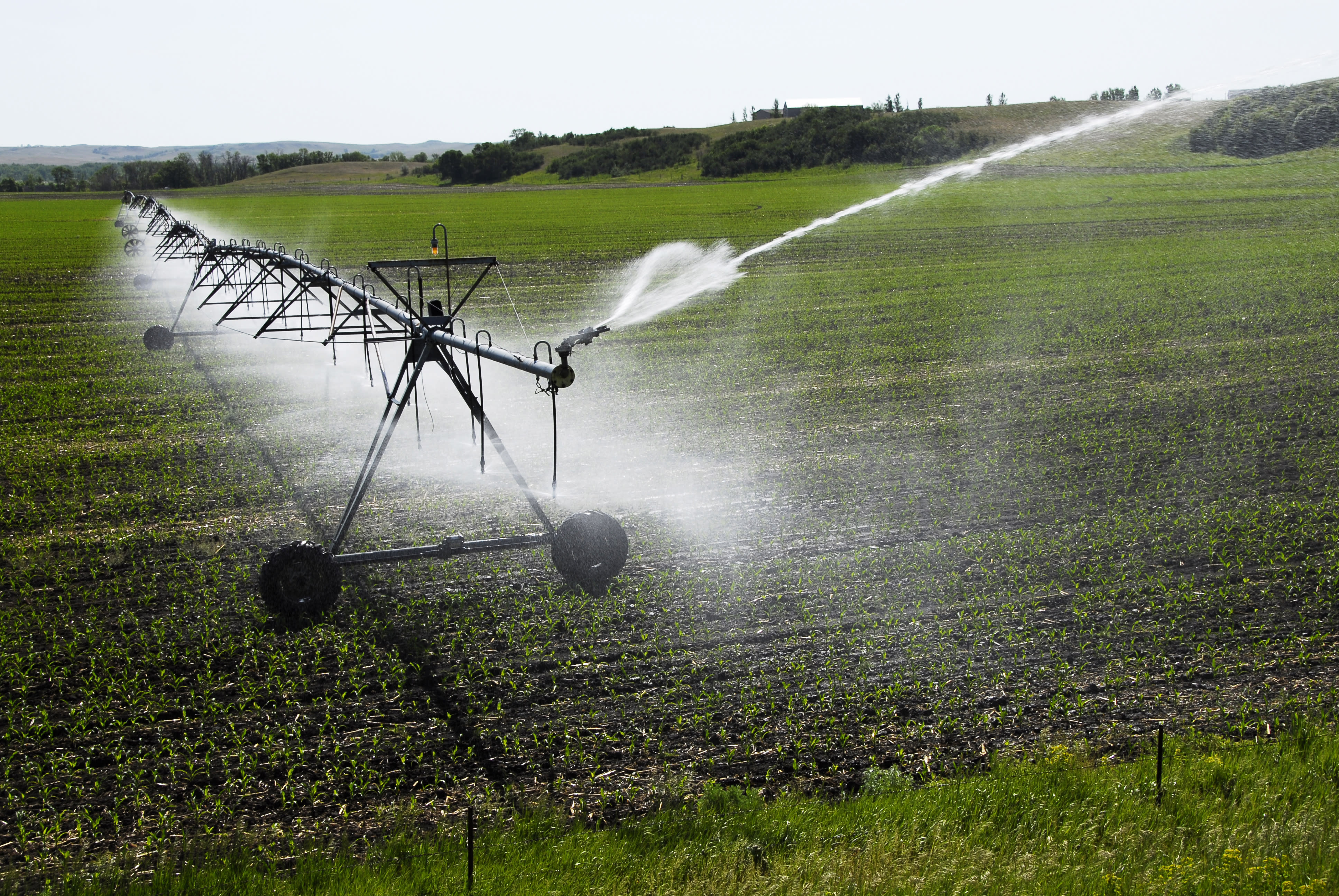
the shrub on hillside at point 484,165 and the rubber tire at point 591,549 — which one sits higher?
the shrub on hillside at point 484,165

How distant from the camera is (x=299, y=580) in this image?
8.77 m

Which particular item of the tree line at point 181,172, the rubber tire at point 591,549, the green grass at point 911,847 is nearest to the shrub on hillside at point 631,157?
the tree line at point 181,172

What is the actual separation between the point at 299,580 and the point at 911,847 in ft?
18.7

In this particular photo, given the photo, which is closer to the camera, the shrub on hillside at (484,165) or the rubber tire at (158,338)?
the rubber tire at (158,338)

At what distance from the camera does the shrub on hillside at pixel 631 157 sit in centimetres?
10062

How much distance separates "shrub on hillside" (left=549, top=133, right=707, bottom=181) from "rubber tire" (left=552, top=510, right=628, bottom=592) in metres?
93.9

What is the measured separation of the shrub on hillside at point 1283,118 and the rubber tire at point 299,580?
11925mm

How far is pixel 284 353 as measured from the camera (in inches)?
915

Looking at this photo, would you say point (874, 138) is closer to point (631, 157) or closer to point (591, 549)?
point (591, 549)

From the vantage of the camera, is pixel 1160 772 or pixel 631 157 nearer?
pixel 1160 772

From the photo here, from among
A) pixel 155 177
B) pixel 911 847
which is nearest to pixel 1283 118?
pixel 911 847

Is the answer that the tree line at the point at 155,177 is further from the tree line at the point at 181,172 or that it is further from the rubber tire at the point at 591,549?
the rubber tire at the point at 591,549

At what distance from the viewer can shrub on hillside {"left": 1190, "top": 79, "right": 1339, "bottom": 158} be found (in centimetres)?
1422

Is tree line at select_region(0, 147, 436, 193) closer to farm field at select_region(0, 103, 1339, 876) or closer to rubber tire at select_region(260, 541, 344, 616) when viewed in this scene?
farm field at select_region(0, 103, 1339, 876)
